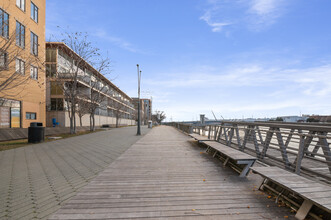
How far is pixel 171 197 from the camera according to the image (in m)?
4.16

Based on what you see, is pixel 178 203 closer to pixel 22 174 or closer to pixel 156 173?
pixel 156 173

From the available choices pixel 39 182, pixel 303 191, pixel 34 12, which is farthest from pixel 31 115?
pixel 303 191

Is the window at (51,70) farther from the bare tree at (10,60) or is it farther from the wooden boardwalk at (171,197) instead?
the wooden boardwalk at (171,197)

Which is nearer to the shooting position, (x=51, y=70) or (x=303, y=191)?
(x=303, y=191)

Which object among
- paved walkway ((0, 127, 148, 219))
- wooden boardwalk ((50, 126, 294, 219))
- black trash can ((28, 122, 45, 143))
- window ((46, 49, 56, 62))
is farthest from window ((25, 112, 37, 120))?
wooden boardwalk ((50, 126, 294, 219))

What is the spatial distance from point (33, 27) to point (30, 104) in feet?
27.5

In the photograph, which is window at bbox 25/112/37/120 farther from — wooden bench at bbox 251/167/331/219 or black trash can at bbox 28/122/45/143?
wooden bench at bbox 251/167/331/219

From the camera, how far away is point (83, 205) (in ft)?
12.5

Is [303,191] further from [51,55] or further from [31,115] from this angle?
[51,55]

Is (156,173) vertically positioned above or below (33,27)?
below

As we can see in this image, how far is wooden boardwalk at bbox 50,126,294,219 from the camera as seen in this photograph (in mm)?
3430

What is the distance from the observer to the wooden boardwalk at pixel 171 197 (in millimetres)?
3430

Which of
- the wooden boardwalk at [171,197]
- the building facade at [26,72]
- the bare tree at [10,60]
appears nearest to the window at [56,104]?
the building facade at [26,72]

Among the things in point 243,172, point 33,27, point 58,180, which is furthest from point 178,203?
point 33,27
